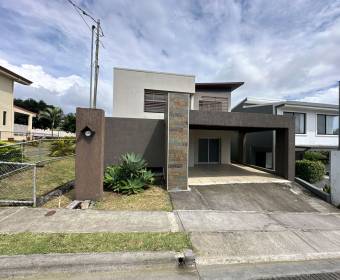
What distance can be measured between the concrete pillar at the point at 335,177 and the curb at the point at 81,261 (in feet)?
24.7

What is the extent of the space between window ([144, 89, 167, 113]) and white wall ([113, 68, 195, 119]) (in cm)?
25

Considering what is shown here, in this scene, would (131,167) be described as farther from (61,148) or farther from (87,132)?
(61,148)

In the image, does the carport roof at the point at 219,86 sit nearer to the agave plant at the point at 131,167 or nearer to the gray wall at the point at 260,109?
the gray wall at the point at 260,109

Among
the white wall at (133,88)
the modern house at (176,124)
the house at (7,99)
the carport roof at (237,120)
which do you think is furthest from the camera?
the house at (7,99)

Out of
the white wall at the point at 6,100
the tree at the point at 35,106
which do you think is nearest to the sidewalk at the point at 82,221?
the white wall at the point at 6,100

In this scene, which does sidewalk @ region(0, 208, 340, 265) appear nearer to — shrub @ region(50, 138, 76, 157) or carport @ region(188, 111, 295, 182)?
carport @ region(188, 111, 295, 182)

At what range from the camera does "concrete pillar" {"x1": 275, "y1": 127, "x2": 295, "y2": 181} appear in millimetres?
11352

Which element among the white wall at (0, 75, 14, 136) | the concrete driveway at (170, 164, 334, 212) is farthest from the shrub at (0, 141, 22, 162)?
the white wall at (0, 75, 14, 136)

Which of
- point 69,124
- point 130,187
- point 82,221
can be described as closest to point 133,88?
point 130,187

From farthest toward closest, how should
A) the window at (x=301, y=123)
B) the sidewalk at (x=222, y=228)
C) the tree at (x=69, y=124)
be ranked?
1. the tree at (x=69, y=124)
2. the window at (x=301, y=123)
3. the sidewalk at (x=222, y=228)

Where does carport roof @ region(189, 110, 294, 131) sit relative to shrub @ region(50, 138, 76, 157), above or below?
above

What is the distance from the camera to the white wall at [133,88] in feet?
43.7

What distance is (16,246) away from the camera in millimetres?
4207

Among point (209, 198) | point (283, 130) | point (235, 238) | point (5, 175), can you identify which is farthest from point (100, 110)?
point (283, 130)
